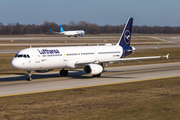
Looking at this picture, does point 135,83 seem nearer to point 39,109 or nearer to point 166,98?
point 166,98

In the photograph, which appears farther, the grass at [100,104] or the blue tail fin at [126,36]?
the blue tail fin at [126,36]

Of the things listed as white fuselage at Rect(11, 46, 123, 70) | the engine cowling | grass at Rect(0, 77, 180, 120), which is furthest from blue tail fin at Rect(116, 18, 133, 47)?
grass at Rect(0, 77, 180, 120)

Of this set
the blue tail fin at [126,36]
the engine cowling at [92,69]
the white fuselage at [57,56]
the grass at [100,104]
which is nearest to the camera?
the grass at [100,104]

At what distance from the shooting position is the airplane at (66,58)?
34344 mm

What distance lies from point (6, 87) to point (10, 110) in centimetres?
1138

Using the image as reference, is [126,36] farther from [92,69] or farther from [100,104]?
[100,104]

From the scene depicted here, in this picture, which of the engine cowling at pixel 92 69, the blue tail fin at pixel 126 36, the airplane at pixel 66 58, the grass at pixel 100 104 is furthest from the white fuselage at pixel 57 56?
the grass at pixel 100 104

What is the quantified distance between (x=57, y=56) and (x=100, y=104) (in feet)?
51.6

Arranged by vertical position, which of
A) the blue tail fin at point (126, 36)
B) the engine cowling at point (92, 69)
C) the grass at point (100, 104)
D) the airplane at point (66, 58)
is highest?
the blue tail fin at point (126, 36)

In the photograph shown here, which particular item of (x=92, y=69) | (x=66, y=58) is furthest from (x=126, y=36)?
(x=66, y=58)

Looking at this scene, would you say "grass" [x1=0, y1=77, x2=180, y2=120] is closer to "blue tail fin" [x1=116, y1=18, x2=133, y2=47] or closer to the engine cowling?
the engine cowling

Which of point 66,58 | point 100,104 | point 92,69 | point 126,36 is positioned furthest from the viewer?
point 126,36

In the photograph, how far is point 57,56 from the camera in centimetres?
3684

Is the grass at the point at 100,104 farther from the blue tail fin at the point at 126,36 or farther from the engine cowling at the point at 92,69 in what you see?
the blue tail fin at the point at 126,36
